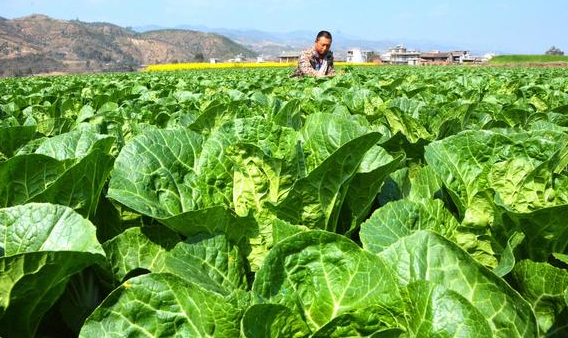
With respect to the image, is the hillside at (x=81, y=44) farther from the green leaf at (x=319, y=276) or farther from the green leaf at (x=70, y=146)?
the green leaf at (x=319, y=276)

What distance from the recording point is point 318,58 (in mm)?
11352

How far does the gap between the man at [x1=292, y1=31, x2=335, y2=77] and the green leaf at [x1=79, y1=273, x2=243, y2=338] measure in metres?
10.3

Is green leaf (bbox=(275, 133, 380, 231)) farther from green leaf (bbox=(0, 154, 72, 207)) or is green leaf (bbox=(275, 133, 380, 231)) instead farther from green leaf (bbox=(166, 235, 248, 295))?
green leaf (bbox=(0, 154, 72, 207))

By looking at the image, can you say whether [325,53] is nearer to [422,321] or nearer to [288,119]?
[288,119]

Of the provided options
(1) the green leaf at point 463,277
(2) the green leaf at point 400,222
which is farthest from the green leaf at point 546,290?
(2) the green leaf at point 400,222

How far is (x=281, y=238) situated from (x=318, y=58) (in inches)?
411

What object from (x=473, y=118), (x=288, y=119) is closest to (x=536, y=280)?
(x=288, y=119)

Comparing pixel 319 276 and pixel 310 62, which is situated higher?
pixel 310 62

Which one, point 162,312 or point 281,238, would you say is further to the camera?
point 281,238

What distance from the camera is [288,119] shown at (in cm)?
264

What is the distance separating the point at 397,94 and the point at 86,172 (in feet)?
15.8

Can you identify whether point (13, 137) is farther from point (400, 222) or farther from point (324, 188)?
point (400, 222)

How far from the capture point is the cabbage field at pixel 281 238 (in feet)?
3.47

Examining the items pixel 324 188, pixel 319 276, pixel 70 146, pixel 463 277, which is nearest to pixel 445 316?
pixel 463 277
